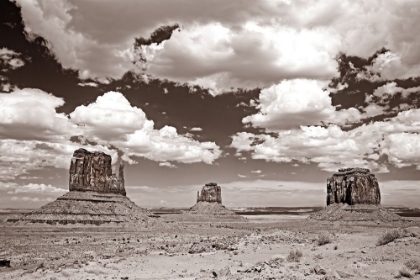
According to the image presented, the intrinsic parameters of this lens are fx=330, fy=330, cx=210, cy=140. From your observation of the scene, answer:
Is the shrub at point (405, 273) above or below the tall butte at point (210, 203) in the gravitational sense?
above

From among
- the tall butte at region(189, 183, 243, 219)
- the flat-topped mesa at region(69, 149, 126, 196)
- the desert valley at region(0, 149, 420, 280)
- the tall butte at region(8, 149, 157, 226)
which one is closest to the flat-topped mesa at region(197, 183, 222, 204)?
the tall butte at region(189, 183, 243, 219)

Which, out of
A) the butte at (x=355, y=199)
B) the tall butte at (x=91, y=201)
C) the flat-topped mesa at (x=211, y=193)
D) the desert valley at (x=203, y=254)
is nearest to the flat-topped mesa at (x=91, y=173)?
the tall butte at (x=91, y=201)

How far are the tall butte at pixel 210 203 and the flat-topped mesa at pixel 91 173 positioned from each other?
5230cm

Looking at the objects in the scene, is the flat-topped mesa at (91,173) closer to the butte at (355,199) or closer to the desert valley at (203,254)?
the desert valley at (203,254)

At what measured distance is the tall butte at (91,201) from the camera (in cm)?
7479

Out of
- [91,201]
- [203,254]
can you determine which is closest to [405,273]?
[203,254]

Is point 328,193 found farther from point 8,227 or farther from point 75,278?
point 75,278

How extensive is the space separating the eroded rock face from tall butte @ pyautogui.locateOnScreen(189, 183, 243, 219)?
150 feet

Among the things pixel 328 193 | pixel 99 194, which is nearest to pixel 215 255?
pixel 99 194

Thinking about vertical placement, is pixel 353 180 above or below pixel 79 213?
above

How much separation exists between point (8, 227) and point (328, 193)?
97.5 m

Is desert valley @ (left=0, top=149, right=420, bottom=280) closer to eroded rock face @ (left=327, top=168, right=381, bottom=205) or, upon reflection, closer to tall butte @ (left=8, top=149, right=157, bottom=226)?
tall butte @ (left=8, top=149, right=157, bottom=226)

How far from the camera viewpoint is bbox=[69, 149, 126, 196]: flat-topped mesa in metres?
91.8

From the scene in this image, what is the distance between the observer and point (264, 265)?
62.0 ft
